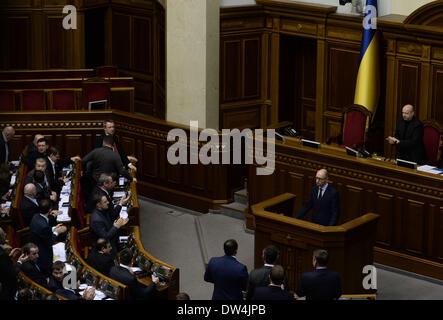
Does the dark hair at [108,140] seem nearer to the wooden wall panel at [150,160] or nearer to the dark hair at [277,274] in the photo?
the wooden wall panel at [150,160]

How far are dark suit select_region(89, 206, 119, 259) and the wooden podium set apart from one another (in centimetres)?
147

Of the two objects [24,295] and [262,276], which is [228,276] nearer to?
[262,276]

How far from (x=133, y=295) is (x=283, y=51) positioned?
6343mm

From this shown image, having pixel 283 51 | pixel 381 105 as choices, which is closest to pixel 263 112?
pixel 283 51

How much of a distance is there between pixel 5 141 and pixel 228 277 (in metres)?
5.27

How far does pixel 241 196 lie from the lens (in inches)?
501

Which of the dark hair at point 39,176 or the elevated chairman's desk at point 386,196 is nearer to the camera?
the elevated chairman's desk at point 386,196

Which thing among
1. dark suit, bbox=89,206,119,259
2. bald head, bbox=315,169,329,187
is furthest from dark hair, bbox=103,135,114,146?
bald head, bbox=315,169,329,187

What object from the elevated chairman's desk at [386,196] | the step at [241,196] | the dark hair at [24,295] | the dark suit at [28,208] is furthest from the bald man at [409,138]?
the dark hair at [24,295]

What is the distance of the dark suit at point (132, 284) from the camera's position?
865cm

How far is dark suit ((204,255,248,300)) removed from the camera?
8.38m

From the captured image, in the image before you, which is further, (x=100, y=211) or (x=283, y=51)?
(x=283, y=51)

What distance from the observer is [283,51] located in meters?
14.1
